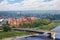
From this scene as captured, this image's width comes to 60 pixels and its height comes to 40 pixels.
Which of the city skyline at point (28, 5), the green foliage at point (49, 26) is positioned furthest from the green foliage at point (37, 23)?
the city skyline at point (28, 5)

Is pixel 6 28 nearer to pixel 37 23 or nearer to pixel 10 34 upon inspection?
pixel 10 34

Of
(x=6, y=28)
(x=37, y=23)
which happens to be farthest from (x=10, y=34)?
(x=37, y=23)

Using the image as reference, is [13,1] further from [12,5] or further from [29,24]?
[29,24]

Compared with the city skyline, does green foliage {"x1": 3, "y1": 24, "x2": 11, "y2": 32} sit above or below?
below

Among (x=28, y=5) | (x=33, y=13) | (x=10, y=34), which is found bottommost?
(x=10, y=34)

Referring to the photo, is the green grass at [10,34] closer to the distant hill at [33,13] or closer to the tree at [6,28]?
the tree at [6,28]

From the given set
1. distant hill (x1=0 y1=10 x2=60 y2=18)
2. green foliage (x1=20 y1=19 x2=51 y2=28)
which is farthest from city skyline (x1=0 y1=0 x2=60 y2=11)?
green foliage (x1=20 y1=19 x2=51 y2=28)

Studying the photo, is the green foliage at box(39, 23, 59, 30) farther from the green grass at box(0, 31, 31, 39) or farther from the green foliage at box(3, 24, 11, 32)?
the green foliage at box(3, 24, 11, 32)

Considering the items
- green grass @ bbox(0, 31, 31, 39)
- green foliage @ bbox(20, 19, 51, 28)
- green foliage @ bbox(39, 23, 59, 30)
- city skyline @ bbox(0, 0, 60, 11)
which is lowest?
green grass @ bbox(0, 31, 31, 39)

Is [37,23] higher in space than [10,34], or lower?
higher

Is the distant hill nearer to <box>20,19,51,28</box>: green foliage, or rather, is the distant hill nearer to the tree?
<box>20,19,51,28</box>: green foliage

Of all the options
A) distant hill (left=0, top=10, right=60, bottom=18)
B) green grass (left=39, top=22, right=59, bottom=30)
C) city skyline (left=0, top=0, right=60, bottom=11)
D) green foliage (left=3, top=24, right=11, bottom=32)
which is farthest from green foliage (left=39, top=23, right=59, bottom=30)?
green foliage (left=3, top=24, right=11, bottom=32)
